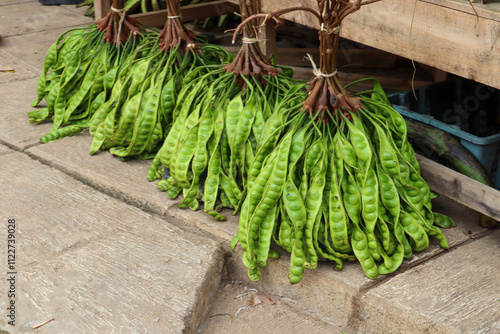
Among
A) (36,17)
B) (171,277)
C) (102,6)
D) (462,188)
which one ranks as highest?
(102,6)

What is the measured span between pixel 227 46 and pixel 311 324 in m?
3.20

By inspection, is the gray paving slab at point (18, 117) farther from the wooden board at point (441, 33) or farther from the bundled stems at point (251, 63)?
the wooden board at point (441, 33)

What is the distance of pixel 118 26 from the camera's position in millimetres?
3662

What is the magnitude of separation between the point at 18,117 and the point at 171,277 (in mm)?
1942

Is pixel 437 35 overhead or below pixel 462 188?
overhead

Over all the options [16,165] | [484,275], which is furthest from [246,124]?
[16,165]

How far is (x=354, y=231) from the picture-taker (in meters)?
2.46

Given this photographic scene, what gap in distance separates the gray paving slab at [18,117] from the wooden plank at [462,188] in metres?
2.21

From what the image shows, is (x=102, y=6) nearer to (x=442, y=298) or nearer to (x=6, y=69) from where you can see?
(x=6, y=69)

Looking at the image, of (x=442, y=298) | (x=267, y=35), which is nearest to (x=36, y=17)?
(x=267, y=35)

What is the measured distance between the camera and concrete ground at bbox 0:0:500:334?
2326 millimetres

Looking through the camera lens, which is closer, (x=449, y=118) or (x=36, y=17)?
(x=449, y=118)

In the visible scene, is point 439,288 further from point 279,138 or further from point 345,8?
point 345,8

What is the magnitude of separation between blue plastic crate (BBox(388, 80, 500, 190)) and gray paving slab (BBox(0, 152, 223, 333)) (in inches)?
46.8
